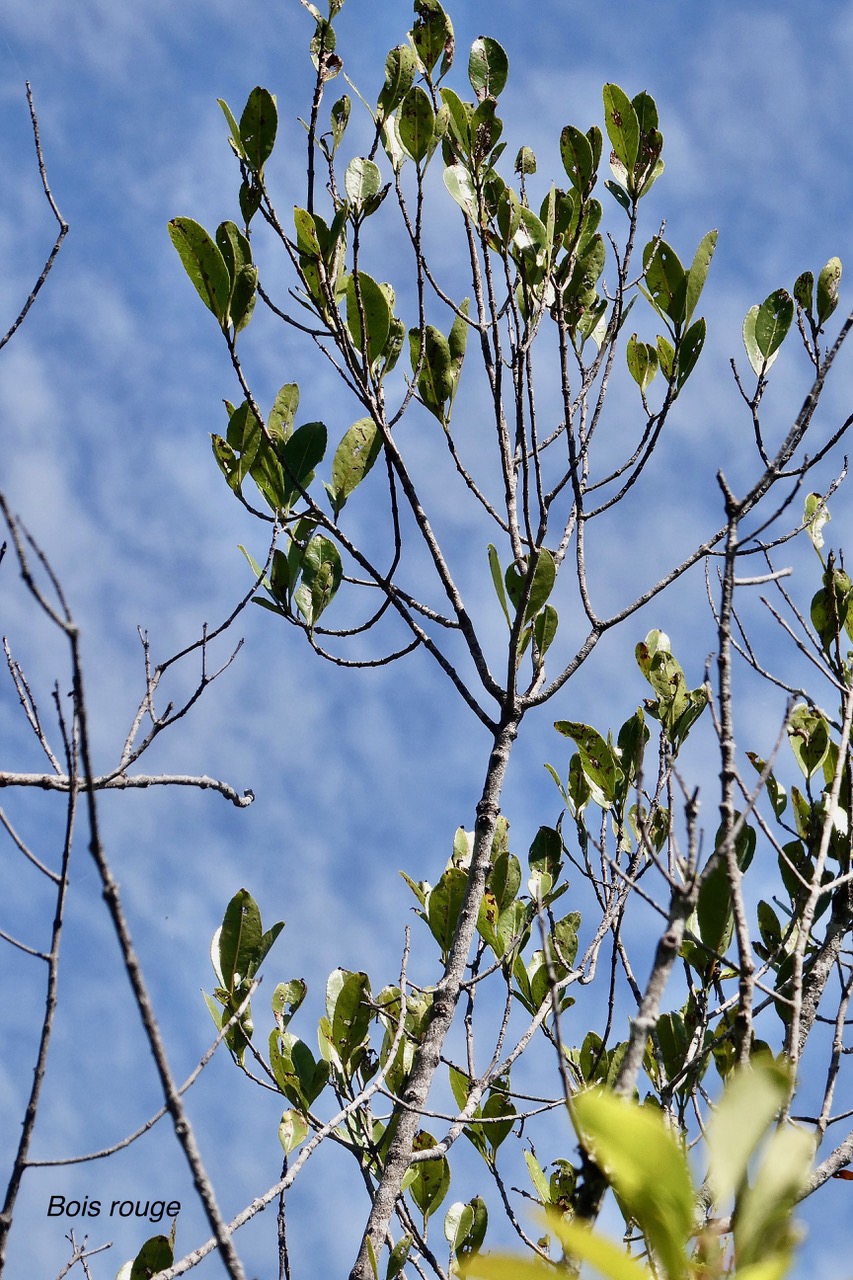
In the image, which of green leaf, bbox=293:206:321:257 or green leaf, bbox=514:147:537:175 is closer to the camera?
green leaf, bbox=293:206:321:257

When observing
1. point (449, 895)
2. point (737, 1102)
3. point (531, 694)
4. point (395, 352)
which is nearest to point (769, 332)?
point (395, 352)

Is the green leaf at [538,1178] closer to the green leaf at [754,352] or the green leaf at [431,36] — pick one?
the green leaf at [754,352]

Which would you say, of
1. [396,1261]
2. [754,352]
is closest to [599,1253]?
[396,1261]

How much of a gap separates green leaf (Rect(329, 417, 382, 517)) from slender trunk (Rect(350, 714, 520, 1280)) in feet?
2.50

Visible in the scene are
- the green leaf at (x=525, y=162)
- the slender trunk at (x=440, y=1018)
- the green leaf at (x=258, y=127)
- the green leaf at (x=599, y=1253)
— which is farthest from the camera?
the green leaf at (x=525, y=162)

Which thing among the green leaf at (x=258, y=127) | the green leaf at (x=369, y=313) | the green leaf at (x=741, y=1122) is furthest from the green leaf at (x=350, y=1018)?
the green leaf at (x=258, y=127)

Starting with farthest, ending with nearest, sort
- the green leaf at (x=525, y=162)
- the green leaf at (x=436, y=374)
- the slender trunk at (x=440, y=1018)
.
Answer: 1. the green leaf at (x=525, y=162)
2. the green leaf at (x=436, y=374)
3. the slender trunk at (x=440, y=1018)

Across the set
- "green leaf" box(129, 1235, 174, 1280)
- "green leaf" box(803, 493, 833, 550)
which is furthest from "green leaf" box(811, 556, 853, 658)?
"green leaf" box(129, 1235, 174, 1280)

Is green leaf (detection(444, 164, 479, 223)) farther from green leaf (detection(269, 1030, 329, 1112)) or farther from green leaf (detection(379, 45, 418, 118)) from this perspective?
green leaf (detection(269, 1030, 329, 1112))

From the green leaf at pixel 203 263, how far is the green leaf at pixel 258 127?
1.28 feet

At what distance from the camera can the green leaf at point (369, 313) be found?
261 centimetres

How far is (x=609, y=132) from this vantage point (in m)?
2.89

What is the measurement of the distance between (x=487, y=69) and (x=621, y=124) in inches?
18.3

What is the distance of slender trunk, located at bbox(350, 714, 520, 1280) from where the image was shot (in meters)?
2.10
